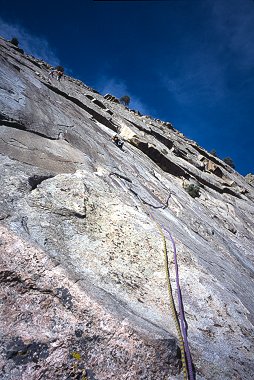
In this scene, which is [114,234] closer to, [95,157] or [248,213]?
[95,157]

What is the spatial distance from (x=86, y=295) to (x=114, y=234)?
1882mm

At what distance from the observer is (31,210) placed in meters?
4.37

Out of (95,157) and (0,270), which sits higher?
(95,157)

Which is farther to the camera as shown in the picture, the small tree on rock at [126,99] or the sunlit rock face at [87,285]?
the small tree on rock at [126,99]

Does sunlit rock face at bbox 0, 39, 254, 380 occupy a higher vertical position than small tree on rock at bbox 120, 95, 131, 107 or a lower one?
lower

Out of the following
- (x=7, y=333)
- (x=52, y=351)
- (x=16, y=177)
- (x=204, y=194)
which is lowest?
(x=7, y=333)

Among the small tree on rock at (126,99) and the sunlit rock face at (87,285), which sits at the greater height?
the small tree on rock at (126,99)

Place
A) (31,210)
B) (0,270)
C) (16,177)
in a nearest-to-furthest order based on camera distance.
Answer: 1. (0,270)
2. (31,210)
3. (16,177)

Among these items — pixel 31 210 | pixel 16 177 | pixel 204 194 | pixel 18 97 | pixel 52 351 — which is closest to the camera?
pixel 52 351

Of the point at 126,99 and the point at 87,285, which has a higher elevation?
the point at 126,99

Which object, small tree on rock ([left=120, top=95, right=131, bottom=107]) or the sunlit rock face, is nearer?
the sunlit rock face

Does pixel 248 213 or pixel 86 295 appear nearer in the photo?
pixel 86 295

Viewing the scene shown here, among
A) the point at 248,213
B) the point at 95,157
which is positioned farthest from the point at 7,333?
the point at 248,213

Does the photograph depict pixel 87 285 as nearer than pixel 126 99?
Yes
